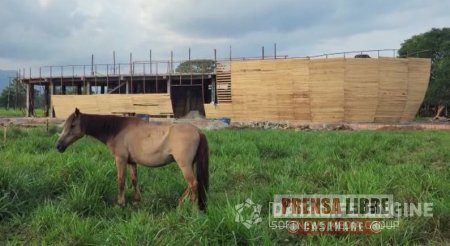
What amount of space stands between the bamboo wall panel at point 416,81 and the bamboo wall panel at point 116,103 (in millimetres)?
19273

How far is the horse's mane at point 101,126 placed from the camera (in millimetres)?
6562

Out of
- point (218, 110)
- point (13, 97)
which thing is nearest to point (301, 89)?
point (218, 110)

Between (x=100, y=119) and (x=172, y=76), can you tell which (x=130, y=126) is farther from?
(x=172, y=76)

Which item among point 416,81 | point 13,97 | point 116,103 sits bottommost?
point 116,103

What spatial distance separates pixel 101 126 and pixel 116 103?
36.3 meters

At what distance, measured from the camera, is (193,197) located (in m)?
5.94

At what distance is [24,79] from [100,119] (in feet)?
153

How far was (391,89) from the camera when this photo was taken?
3369cm

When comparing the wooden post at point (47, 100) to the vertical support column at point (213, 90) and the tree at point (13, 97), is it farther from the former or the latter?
the tree at point (13, 97)

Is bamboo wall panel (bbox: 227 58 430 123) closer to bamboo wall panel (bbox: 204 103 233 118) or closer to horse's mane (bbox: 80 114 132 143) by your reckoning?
bamboo wall panel (bbox: 204 103 233 118)

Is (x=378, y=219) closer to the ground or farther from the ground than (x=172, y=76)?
closer to the ground

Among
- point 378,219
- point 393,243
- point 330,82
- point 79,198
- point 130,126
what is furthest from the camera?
point 330,82

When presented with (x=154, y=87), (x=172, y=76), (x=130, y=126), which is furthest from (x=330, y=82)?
(x=130, y=126)

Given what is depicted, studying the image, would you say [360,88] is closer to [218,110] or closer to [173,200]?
[218,110]
